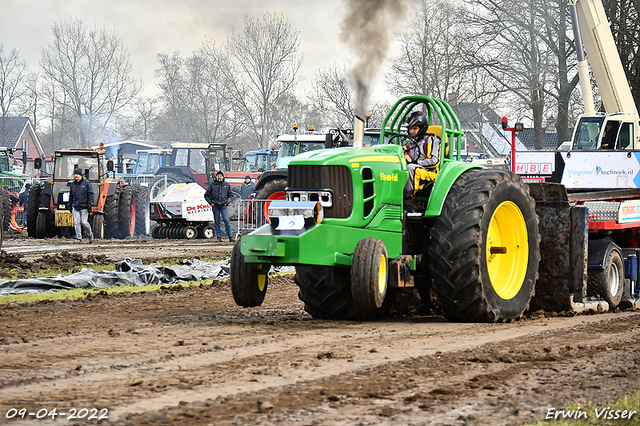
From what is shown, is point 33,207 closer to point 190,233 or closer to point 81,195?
point 81,195

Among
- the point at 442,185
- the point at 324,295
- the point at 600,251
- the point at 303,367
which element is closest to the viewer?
the point at 303,367

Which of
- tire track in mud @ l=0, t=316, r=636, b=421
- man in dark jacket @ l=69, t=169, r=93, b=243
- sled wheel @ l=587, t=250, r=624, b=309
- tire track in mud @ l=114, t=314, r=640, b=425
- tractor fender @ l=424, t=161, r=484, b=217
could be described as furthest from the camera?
man in dark jacket @ l=69, t=169, r=93, b=243

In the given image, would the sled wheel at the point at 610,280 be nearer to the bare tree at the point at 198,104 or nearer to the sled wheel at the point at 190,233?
the sled wheel at the point at 190,233

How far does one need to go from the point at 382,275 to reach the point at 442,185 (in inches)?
49.6

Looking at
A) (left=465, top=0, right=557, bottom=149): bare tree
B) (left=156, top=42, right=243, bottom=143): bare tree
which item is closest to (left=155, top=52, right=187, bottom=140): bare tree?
(left=156, top=42, right=243, bottom=143): bare tree

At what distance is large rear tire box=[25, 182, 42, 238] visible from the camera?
24.3m

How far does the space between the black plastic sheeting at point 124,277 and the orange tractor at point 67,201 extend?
33.3 feet

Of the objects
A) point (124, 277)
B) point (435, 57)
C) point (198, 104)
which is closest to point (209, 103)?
point (198, 104)

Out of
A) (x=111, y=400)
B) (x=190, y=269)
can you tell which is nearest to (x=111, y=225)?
(x=190, y=269)

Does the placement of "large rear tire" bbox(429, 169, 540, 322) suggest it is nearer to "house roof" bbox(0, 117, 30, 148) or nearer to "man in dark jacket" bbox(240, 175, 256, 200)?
"man in dark jacket" bbox(240, 175, 256, 200)

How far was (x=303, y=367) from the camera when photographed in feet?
18.3

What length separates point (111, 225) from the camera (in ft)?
80.7

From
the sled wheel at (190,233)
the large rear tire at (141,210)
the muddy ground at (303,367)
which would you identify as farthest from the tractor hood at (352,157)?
the large rear tire at (141,210)

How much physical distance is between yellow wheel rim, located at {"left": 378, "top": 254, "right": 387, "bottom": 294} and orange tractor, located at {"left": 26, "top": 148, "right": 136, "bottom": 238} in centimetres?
1749
